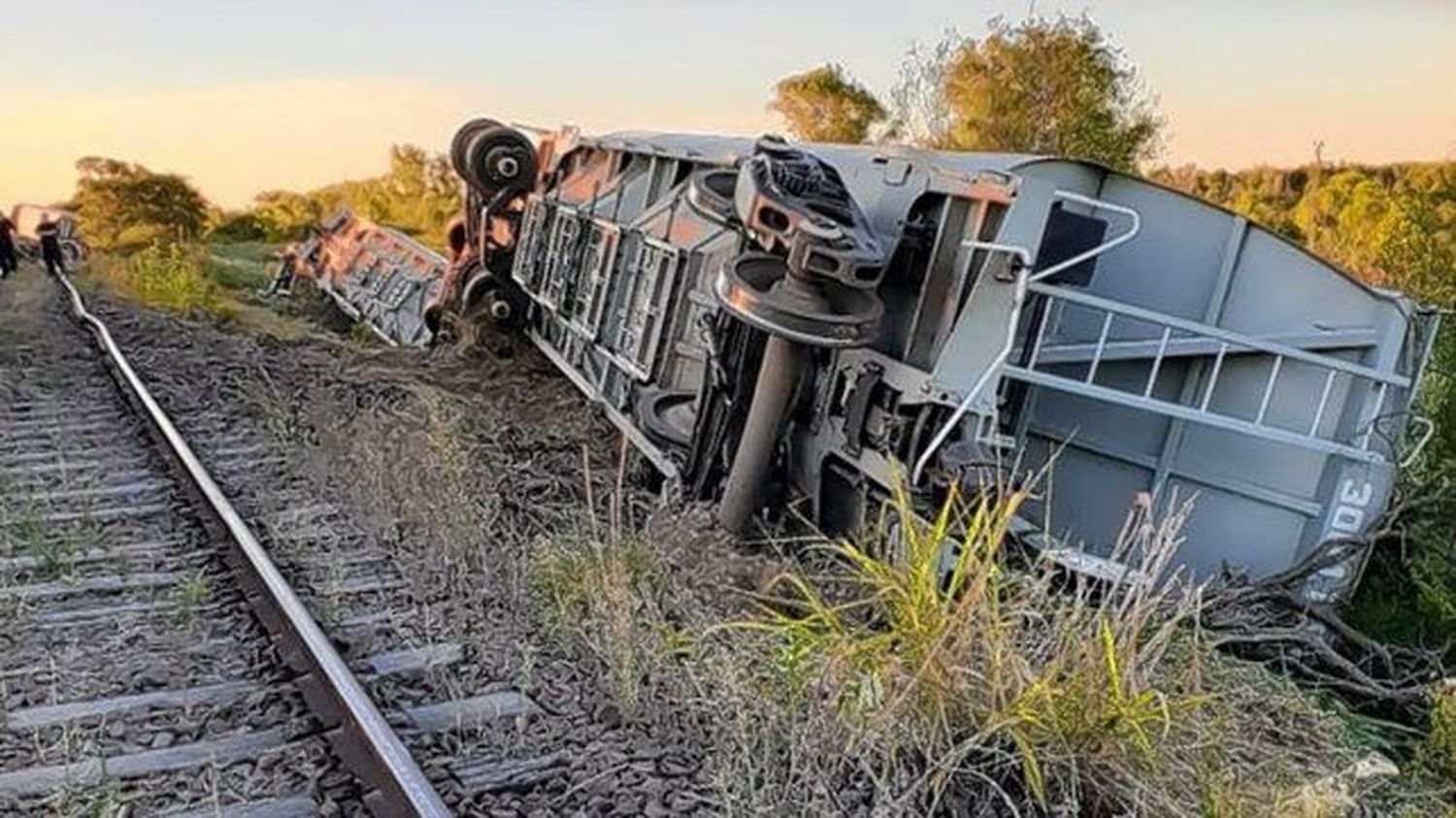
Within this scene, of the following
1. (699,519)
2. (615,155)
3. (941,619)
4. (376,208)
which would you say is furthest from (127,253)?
(941,619)

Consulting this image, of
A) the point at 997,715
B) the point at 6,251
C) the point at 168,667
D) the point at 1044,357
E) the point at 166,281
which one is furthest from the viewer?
the point at 6,251

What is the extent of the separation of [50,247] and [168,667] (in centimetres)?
2068

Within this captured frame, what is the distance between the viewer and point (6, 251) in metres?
22.7

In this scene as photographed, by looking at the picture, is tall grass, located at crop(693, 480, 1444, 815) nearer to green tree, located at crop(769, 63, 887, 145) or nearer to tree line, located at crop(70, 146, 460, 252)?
green tree, located at crop(769, 63, 887, 145)

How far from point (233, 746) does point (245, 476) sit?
4.05 m

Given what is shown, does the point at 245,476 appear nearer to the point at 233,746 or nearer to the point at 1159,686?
the point at 233,746

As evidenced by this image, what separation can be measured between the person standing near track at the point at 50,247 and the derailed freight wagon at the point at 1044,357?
1920 cm

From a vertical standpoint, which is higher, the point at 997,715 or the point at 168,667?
the point at 997,715

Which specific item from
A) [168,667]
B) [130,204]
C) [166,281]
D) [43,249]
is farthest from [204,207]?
[168,667]

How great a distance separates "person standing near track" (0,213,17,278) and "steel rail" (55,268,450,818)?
17644mm

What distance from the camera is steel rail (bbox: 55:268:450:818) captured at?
3.93 meters

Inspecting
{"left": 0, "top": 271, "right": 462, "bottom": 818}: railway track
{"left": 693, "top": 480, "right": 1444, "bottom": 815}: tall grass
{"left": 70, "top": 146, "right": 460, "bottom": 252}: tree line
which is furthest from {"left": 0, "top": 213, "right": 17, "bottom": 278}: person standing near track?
{"left": 693, "top": 480, "right": 1444, "bottom": 815}: tall grass

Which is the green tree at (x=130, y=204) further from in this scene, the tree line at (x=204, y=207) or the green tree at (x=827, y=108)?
the green tree at (x=827, y=108)

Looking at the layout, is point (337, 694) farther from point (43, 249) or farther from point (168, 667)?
point (43, 249)
